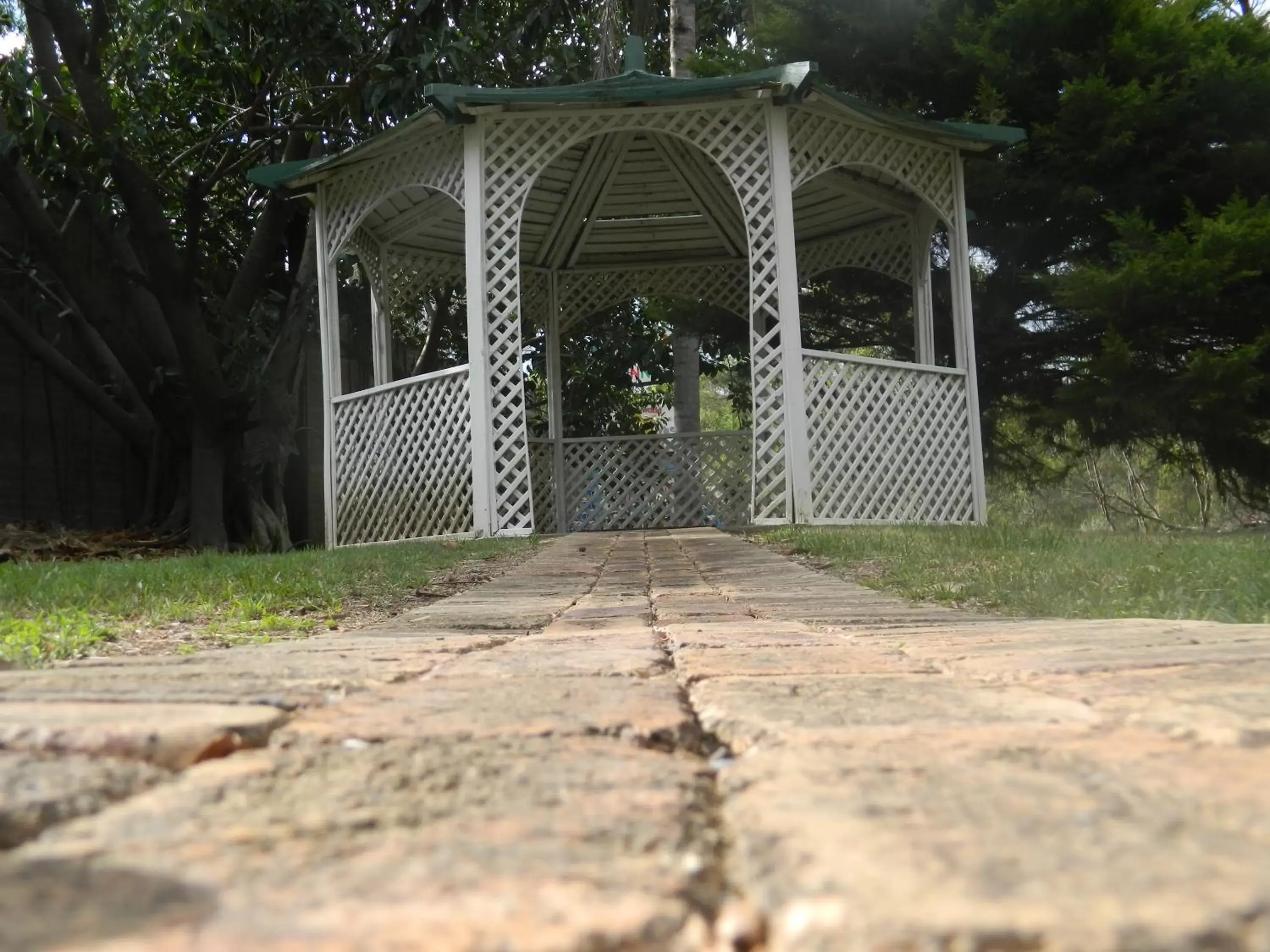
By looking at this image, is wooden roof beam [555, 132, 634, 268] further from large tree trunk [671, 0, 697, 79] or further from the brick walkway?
the brick walkway

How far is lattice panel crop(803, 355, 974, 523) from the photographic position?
8.01m

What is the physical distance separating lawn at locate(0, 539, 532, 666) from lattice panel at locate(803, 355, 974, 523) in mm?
3031

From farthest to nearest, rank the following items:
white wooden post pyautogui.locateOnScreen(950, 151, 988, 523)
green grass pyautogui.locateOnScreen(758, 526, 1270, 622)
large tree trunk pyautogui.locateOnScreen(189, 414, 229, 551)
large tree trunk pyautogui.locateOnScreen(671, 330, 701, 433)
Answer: large tree trunk pyautogui.locateOnScreen(671, 330, 701, 433) < large tree trunk pyautogui.locateOnScreen(189, 414, 229, 551) < white wooden post pyautogui.locateOnScreen(950, 151, 988, 523) < green grass pyautogui.locateOnScreen(758, 526, 1270, 622)

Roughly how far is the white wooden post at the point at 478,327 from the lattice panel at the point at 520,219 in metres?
0.06

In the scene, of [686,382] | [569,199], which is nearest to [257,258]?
[569,199]

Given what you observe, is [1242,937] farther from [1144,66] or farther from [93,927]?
[1144,66]

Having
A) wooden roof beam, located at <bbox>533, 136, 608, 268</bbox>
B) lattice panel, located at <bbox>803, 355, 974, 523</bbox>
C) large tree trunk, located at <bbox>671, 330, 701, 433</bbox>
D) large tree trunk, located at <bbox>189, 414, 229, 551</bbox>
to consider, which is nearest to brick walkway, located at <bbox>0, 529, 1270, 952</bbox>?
lattice panel, located at <bbox>803, 355, 974, 523</bbox>

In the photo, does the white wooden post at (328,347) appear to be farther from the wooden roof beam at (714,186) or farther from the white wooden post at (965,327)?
the white wooden post at (965,327)

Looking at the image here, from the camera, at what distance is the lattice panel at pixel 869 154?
7902mm

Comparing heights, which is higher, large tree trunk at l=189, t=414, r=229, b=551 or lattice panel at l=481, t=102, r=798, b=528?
lattice panel at l=481, t=102, r=798, b=528

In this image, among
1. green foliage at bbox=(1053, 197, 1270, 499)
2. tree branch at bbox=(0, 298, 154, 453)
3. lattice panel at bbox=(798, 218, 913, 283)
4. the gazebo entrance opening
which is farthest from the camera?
the gazebo entrance opening

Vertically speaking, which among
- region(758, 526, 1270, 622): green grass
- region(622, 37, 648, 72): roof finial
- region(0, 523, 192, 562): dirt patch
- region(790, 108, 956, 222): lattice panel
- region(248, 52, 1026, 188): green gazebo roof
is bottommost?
region(758, 526, 1270, 622): green grass

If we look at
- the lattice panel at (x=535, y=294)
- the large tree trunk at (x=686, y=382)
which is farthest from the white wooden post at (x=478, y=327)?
the large tree trunk at (x=686, y=382)

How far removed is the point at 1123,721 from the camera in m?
1.15
